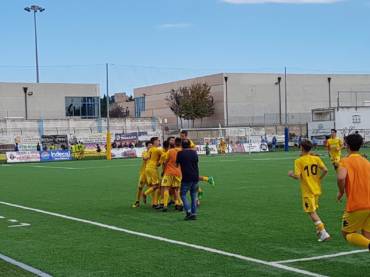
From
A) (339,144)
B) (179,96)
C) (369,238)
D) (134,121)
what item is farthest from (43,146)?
(369,238)

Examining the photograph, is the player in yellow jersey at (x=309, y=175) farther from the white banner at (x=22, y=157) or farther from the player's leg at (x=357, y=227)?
the white banner at (x=22, y=157)

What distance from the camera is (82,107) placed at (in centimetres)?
7988

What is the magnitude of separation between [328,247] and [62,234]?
4961mm

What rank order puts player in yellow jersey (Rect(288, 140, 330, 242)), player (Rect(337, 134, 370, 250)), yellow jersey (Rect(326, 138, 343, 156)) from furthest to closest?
yellow jersey (Rect(326, 138, 343, 156))
player in yellow jersey (Rect(288, 140, 330, 242))
player (Rect(337, 134, 370, 250))

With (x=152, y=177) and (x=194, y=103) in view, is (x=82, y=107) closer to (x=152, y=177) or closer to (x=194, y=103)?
(x=194, y=103)

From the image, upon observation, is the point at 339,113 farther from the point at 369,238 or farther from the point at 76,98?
the point at 369,238

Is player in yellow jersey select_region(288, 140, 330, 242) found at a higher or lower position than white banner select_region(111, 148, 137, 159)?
higher

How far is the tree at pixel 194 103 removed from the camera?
255ft

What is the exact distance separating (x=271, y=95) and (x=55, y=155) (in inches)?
1493

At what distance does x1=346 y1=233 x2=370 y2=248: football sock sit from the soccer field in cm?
84

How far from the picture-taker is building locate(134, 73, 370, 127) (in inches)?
3105

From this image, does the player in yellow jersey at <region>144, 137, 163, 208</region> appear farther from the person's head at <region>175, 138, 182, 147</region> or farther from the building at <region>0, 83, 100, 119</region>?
the building at <region>0, 83, 100, 119</region>

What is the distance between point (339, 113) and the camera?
2261 inches

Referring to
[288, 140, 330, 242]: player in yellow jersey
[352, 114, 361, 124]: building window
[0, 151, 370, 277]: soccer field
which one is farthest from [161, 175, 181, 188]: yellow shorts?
[352, 114, 361, 124]: building window
